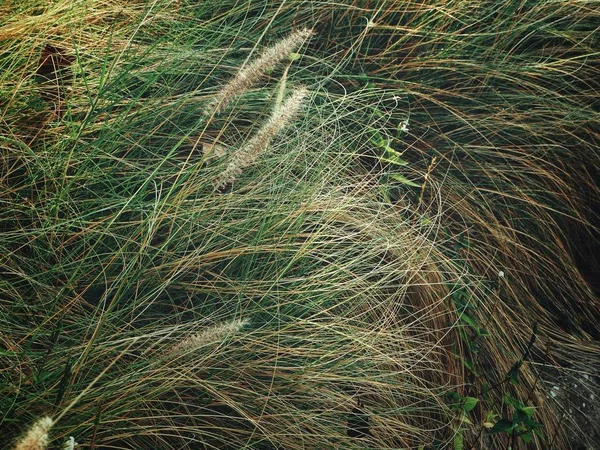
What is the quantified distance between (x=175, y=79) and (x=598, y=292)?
181 centimetres

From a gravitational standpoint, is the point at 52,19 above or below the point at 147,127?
above

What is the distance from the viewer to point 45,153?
1.82m

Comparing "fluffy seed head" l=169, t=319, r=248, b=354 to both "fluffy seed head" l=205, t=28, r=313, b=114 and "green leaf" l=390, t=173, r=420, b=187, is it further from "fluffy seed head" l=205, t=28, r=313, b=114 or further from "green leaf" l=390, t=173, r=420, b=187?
"green leaf" l=390, t=173, r=420, b=187

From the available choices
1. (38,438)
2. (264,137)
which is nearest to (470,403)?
(264,137)

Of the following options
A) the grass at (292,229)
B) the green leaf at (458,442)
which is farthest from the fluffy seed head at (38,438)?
the green leaf at (458,442)

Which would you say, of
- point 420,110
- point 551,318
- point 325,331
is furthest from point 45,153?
point 551,318

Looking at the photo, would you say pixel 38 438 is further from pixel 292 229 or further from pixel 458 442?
pixel 458 442

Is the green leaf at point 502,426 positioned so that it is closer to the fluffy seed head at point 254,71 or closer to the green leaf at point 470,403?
the green leaf at point 470,403

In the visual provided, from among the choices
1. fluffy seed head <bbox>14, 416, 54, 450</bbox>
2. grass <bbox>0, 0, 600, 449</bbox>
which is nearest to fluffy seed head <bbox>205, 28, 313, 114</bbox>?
grass <bbox>0, 0, 600, 449</bbox>

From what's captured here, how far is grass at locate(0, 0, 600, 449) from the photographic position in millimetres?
1621

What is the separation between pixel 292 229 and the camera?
1920 mm

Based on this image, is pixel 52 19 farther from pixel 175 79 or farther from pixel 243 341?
pixel 243 341

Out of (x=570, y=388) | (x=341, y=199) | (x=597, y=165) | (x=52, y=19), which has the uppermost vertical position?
(x=52, y=19)

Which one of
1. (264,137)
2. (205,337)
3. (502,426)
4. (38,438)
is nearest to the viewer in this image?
(38,438)
